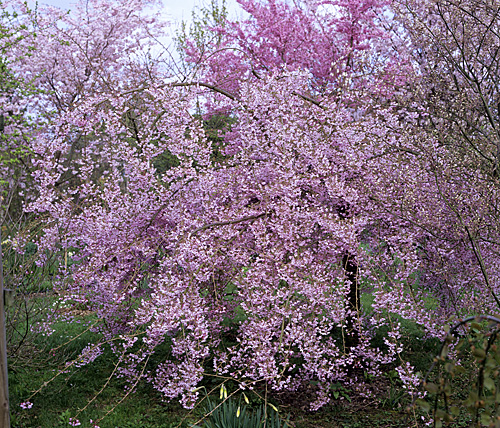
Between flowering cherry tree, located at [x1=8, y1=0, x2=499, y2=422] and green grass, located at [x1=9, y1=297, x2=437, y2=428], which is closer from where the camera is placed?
flowering cherry tree, located at [x1=8, y1=0, x2=499, y2=422]

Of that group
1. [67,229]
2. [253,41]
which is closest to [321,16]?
[253,41]

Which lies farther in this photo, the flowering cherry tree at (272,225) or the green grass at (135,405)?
the green grass at (135,405)

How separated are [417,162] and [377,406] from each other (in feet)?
9.04

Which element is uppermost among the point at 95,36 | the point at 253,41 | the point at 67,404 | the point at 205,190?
the point at 95,36

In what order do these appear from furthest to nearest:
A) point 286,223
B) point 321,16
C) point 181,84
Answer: point 321,16, point 181,84, point 286,223

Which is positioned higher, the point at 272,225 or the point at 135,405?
the point at 272,225

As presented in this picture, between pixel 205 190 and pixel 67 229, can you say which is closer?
pixel 205 190

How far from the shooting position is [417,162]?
519cm

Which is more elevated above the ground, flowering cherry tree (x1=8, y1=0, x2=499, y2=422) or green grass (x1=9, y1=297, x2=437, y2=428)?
flowering cherry tree (x1=8, y1=0, x2=499, y2=422)

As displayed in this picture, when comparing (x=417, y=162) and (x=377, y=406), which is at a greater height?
(x=417, y=162)

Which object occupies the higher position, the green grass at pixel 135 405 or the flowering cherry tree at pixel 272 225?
the flowering cherry tree at pixel 272 225

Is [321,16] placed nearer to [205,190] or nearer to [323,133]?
[323,133]

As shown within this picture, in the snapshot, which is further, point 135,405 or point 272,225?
point 135,405

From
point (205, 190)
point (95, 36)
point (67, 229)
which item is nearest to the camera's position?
point (205, 190)
